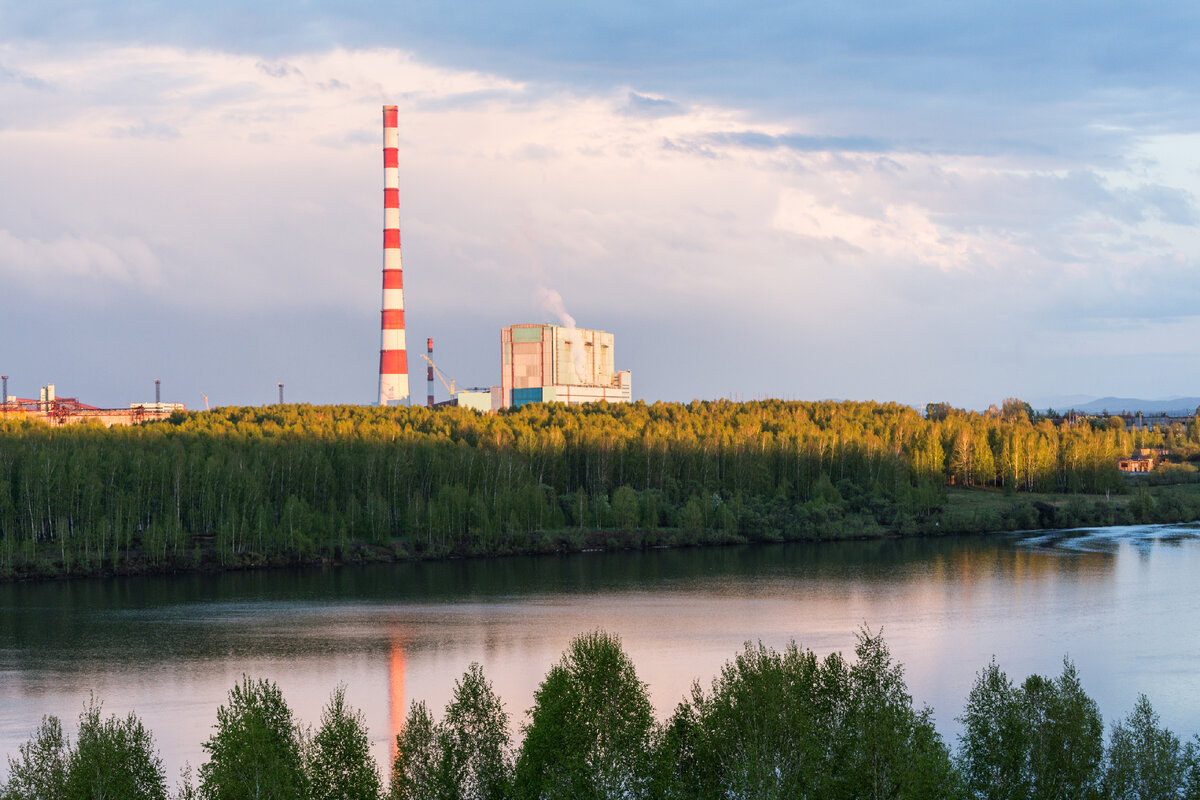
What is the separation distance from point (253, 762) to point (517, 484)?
2007 inches

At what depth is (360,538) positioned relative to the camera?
62531 millimetres

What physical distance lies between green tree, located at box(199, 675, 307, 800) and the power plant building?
73.7m

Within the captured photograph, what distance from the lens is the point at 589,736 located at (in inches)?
779

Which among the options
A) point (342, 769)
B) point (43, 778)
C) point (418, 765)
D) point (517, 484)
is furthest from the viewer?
point (517, 484)

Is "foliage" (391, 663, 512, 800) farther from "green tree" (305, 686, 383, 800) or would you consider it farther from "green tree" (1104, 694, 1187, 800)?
"green tree" (1104, 694, 1187, 800)

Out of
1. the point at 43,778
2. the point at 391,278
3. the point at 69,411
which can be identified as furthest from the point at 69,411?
the point at 43,778

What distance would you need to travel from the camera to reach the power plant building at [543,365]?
308 ft

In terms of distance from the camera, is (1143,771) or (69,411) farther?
(69,411)

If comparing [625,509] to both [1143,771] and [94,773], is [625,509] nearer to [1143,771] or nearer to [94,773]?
[1143,771]

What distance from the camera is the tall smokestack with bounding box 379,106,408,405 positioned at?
8938cm

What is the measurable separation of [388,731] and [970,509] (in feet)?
188

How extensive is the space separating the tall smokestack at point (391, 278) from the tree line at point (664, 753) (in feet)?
230

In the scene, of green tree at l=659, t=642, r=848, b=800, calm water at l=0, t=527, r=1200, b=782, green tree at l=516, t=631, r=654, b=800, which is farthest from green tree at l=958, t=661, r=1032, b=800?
calm water at l=0, t=527, r=1200, b=782

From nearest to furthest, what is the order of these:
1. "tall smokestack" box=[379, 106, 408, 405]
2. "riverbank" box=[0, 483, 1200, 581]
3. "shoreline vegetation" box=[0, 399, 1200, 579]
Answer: "riverbank" box=[0, 483, 1200, 581]
"shoreline vegetation" box=[0, 399, 1200, 579]
"tall smokestack" box=[379, 106, 408, 405]
